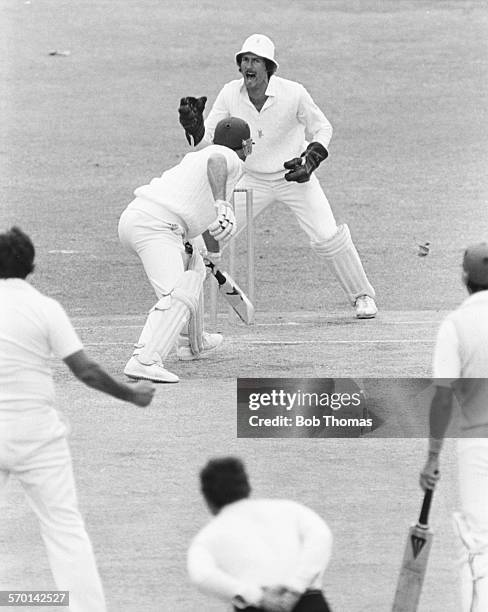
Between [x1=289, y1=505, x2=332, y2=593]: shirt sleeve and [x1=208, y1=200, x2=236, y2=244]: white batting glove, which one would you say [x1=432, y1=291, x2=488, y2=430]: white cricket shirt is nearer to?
[x1=289, y1=505, x2=332, y2=593]: shirt sleeve

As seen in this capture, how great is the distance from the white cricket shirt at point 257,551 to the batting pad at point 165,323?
4.79 meters

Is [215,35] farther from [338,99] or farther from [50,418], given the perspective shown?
[50,418]

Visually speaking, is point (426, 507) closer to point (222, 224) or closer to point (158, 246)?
point (222, 224)

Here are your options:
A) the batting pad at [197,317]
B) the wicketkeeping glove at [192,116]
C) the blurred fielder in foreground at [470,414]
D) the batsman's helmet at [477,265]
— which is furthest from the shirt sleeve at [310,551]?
the wicketkeeping glove at [192,116]

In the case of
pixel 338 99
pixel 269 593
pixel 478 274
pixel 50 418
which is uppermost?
pixel 338 99

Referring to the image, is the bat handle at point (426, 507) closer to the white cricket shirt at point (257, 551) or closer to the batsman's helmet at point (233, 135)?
the white cricket shirt at point (257, 551)

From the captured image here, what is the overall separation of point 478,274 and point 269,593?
1717 mm

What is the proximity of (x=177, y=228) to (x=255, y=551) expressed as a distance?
535 centimetres

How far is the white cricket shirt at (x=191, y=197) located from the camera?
965 centimetres

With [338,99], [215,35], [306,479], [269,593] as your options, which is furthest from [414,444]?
[215,35]

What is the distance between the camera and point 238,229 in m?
11.9

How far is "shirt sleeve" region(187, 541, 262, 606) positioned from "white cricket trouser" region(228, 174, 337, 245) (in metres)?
7.48

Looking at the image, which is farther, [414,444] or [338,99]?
[338,99]

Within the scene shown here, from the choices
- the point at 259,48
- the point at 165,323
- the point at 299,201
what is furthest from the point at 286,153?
the point at 165,323
